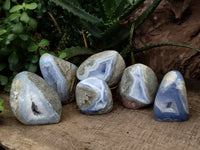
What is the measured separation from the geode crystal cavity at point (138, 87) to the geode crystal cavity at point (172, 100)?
12 cm

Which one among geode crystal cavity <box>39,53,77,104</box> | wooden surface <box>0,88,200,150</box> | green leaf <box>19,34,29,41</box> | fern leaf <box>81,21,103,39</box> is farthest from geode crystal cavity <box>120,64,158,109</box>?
green leaf <box>19,34,29,41</box>

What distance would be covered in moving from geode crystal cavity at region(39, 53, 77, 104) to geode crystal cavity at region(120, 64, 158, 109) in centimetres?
28

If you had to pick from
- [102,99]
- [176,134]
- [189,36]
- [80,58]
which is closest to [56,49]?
[80,58]

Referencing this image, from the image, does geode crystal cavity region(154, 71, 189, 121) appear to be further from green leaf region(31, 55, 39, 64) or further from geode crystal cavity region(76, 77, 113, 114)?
green leaf region(31, 55, 39, 64)

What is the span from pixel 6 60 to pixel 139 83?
2.57 ft

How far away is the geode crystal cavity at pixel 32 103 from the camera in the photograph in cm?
116

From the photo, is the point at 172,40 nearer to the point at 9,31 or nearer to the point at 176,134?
the point at 176,134

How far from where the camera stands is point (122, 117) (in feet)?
4.07

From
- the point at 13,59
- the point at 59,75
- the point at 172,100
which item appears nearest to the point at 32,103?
the point at 59,75

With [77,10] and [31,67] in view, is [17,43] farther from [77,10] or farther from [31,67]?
[77,10]

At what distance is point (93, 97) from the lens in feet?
4.10

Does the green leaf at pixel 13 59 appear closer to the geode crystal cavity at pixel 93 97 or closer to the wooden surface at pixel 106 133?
the wooden surface at pixel 106 133

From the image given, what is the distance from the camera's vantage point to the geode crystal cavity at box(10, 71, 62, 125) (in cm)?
116

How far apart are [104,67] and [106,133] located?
40 centimetres
